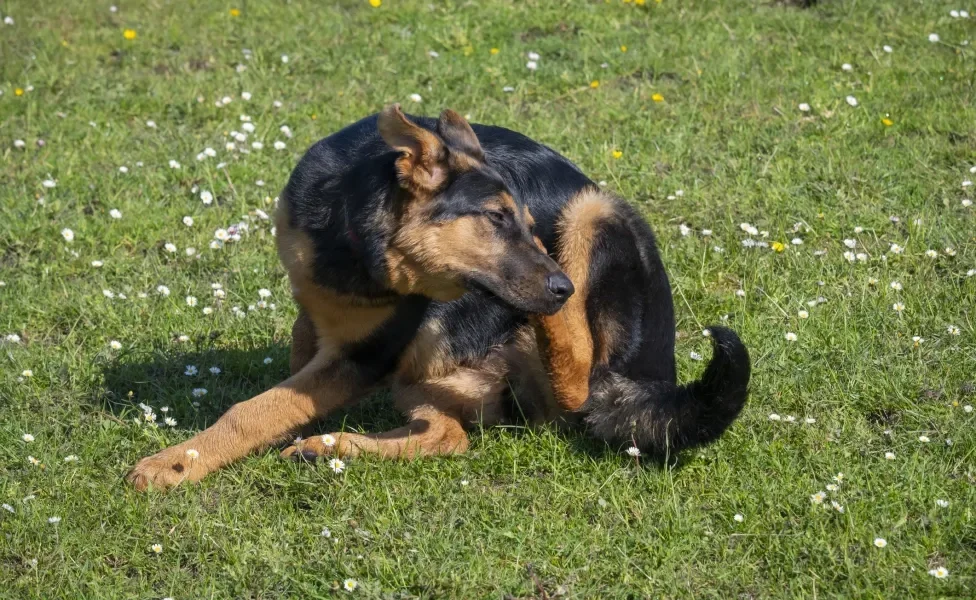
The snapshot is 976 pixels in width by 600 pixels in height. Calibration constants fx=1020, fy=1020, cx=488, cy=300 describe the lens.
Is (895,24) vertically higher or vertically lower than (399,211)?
lower

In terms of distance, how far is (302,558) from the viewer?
4.02 meters

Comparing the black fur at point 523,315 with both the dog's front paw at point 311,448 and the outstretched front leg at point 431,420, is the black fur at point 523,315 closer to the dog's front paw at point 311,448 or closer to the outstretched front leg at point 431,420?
the outstretched front leg at point 431,420

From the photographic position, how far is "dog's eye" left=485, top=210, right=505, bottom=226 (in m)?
4.41

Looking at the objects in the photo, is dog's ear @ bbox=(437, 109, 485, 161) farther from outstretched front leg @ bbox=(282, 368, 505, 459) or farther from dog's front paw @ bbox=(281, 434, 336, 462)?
dog's front paw @ bbox=(281, 434, 336, 462)

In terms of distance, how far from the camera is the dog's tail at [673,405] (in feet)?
13.8

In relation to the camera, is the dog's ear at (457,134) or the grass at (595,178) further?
the dog's ear at (457,134)

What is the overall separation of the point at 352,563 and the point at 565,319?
1524 mm

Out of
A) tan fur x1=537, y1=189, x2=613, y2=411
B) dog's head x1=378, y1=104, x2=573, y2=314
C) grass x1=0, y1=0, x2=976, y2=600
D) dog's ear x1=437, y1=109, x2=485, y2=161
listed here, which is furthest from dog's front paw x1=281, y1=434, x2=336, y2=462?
dog's ear x1=437, y1=109, x2=485, y2=161

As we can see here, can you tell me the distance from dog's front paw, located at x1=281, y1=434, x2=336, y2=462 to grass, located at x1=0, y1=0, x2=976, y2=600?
11 centimetres

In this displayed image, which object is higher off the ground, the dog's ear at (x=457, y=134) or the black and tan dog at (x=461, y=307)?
the dog's ear at (x=457, y=134)

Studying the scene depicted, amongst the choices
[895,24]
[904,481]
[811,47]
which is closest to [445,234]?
[904,481]

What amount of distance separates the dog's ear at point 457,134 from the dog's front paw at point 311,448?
1437mm

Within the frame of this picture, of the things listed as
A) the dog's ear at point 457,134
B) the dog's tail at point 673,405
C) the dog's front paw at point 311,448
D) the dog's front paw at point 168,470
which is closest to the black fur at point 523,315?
the dog's tail at point 673,405

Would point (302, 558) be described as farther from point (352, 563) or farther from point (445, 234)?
point (445, 234)
